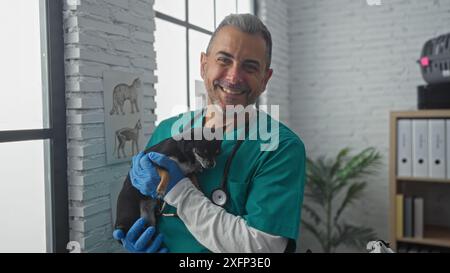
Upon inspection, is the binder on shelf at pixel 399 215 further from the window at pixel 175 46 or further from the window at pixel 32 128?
the window at pixel 32 128

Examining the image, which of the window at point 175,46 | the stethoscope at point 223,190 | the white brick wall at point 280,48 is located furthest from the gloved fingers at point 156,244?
the white brick wall at point 280,48

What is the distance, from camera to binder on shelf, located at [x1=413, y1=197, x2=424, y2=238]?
1501mm

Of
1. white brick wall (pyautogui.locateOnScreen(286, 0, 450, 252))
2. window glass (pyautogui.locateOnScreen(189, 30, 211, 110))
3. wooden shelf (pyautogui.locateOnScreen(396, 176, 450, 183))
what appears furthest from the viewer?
wooden shelf (pyautogui.locateOnScreen(396, 176, 450, 183))

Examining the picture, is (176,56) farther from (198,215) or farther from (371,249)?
(371,249)

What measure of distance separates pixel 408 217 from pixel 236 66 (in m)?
1.30

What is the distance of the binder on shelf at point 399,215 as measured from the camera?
1550 millimetres

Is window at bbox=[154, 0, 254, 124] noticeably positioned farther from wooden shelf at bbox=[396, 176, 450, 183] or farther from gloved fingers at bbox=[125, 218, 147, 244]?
wooden shelf at bbox=[396, 176, 450, 183]

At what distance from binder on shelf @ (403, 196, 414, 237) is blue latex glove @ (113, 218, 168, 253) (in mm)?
1267

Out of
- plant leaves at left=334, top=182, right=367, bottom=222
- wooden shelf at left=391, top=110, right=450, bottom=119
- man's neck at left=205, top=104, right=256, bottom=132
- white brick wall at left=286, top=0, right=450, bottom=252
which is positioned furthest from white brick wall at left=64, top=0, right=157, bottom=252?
wooden shelf at left=391, top=110, right=450, bottom=119

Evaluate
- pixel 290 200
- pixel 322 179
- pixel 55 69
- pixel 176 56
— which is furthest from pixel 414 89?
pixel 55 69

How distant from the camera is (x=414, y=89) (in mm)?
1511

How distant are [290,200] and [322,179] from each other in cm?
99

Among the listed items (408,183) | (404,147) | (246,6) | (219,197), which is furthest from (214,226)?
(408,183)

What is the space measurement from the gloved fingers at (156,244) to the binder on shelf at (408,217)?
1.27 meters
